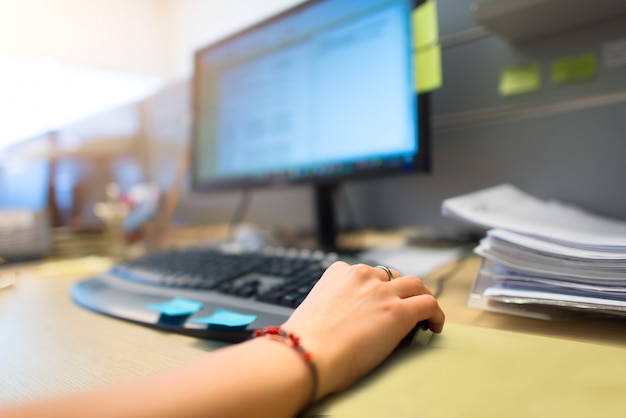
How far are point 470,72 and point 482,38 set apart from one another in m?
0.06

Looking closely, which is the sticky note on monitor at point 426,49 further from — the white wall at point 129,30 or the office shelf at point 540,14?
the white wall at point 129,30

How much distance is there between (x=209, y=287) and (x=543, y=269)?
38 cm

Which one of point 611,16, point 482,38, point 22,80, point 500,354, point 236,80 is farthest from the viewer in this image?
point 22,80

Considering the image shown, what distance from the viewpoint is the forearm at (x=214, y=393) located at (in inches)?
9.4

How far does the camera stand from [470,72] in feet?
2.68

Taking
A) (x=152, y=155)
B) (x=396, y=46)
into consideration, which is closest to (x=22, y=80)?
(x=152, y=155)

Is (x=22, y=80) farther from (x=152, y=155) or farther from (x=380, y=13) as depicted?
(x=380, y=13)

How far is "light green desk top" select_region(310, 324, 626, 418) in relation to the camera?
0.26 m

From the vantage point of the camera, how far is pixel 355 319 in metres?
0.33

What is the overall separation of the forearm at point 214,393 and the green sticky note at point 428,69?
1.71ft

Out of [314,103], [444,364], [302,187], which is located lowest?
[444,364]

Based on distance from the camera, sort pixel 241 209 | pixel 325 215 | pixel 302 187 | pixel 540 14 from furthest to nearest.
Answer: pixel 241 209 < pixel 302 187 < pixel 325 215 < pixel 540 14

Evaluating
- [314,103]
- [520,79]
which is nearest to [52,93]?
[314,103]

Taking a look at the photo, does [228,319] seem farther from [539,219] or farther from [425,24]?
[425,24]
